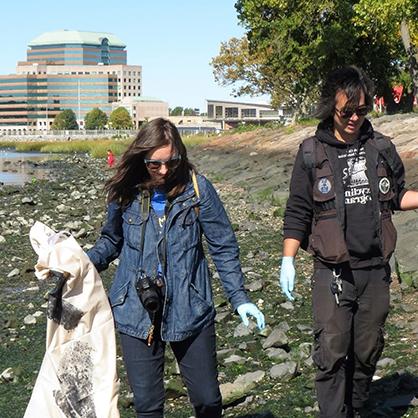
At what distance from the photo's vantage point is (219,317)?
30.5ft

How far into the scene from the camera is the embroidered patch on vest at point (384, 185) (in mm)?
5035

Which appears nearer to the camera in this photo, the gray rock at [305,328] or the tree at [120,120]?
the gray rock at [305,328]

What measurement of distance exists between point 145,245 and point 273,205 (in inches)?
581

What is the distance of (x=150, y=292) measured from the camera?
4523mm

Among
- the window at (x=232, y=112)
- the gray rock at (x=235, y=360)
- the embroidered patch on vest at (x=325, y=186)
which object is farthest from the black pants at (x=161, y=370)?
the window at (x=232, y=112)

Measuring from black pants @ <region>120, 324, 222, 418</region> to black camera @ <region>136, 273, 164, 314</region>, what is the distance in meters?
0.21

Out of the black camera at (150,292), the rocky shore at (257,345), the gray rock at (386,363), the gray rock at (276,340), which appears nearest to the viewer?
the black camera at (150,292)

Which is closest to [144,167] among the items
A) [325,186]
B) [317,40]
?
[325,186]

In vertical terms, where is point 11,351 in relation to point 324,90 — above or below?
below

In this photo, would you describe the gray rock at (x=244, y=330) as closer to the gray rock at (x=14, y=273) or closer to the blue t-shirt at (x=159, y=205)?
the blue t-shirt at (x=159, y=205)

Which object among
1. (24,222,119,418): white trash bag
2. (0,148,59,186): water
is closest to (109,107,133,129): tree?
(0,148,59,186): water

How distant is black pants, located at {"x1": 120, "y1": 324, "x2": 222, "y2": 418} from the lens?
4.65 metres

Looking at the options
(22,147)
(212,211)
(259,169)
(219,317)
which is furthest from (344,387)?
(22,147)

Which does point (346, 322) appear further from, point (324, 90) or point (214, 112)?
point (214, 112)
